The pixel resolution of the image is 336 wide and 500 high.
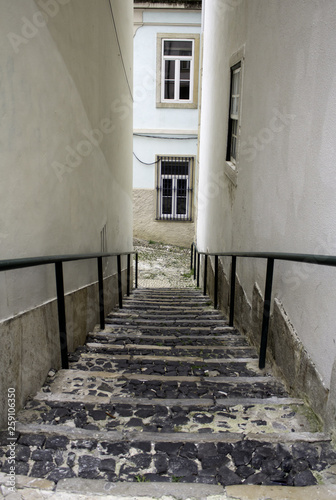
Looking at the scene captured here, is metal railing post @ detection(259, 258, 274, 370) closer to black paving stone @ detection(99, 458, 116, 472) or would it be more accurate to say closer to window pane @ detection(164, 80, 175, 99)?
black paving stone @ detection(99, 458, 116, 472)

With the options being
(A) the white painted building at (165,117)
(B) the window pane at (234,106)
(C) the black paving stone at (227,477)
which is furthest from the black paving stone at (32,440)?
(A) the white painted building at (165,117)

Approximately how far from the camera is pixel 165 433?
6.18 ft

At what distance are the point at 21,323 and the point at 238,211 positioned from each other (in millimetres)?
3078

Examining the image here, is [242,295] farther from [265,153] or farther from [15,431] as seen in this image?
[15,431]

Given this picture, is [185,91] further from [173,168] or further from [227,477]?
[227,477]

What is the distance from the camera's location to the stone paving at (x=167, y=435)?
1.53m

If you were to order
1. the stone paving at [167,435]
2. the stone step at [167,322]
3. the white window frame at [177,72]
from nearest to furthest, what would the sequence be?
the stone paving at [167,435] < the stone step at [167,322] < the white window frame at [177,72]

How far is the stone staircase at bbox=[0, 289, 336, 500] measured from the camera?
1551 millimetres

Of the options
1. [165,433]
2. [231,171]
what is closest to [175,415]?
[165,433]

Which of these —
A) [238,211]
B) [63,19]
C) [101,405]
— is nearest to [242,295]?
[238,211]

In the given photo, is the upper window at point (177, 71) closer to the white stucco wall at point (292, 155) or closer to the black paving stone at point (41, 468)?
the white stucco wall at point (292, 155)

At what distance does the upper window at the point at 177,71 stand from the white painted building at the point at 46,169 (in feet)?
28.4

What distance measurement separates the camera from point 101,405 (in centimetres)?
218

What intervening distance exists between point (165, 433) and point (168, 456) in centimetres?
16
